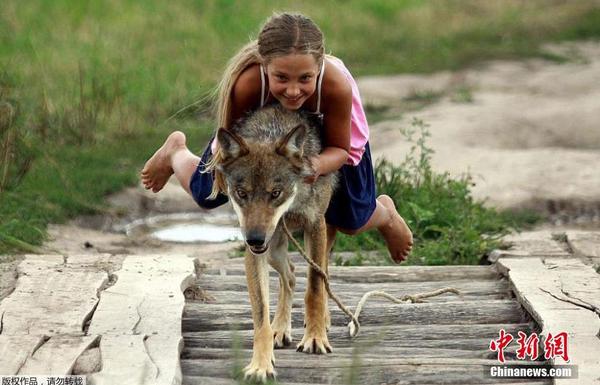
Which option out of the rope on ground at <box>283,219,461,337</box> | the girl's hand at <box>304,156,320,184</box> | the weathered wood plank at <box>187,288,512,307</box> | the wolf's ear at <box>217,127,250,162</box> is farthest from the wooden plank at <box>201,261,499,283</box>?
the wolf's ear at <box>217,127,250,162</box>

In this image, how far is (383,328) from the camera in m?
6.20

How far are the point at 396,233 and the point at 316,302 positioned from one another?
4.20 ft

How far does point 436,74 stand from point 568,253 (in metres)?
8.54

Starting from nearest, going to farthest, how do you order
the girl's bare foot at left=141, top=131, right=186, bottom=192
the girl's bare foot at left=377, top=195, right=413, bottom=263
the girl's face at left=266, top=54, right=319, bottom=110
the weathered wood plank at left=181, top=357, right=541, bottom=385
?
the weathered wood plank at left=181, top=357, right=541, bottom=385, the girl's face at left=266, top=54, right=319, bottom=110, the girl's bare foot at left=377, top=195, right=413, bottom=263, the girl's bare foot at left=141, top=131, right=186, bottom=192

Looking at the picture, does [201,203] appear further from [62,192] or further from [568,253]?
[62,192]

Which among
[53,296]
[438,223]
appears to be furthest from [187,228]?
[53,296]

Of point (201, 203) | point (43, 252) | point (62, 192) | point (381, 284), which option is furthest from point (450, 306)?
point (62, 192)

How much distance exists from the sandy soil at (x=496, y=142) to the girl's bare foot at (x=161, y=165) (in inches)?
39.4

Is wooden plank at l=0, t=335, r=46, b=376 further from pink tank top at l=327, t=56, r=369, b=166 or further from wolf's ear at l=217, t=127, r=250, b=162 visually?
Answer: pink tank top at l=327, t=56, r=369, b=166

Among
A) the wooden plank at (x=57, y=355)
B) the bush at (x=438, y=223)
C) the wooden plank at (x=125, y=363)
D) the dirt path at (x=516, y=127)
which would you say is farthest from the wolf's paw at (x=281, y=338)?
the dirt path at (x=516, y=127)

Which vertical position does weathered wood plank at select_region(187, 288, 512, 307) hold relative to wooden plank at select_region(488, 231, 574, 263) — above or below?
above

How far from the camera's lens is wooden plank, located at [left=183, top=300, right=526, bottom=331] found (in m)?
6.31

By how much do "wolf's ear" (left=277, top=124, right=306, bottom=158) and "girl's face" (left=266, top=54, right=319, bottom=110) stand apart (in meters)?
0.18

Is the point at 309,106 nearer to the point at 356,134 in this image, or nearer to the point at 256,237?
the point at 356,134
